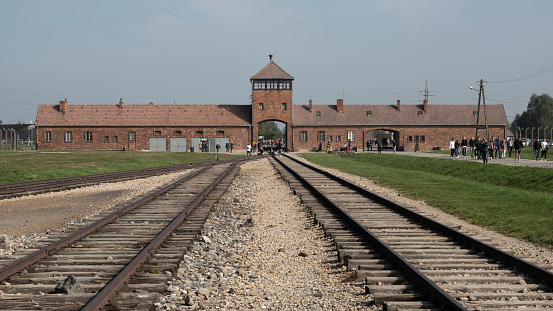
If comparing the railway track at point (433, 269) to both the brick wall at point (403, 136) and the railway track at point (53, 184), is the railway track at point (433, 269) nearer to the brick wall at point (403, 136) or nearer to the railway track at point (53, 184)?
the railway track at point (53, 184)

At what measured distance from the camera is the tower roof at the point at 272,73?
6791 cm

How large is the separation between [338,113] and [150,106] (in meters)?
26.1

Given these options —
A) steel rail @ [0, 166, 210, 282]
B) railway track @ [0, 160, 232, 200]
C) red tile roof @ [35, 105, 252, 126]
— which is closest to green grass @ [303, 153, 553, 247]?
steel rail @ [0, 166, 210, 282]

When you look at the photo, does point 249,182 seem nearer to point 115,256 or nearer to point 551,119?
point 115,256

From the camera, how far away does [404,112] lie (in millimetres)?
73375

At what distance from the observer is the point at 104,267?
632cm

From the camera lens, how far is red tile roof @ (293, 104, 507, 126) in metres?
71.1

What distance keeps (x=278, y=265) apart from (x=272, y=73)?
205 ft

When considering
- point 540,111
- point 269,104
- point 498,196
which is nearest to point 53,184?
point 498,196

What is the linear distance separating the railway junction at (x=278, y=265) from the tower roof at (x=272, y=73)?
5744cm

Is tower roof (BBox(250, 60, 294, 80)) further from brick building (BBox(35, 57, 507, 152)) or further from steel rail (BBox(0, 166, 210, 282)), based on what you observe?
steel rail (BBox(0, 166, 210, 282))

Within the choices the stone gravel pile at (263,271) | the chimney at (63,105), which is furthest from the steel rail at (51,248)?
the chimney at (63,105)

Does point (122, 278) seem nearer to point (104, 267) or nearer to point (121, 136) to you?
point (104, 267)

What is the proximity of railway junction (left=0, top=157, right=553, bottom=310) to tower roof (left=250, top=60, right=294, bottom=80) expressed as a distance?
57444 mm
